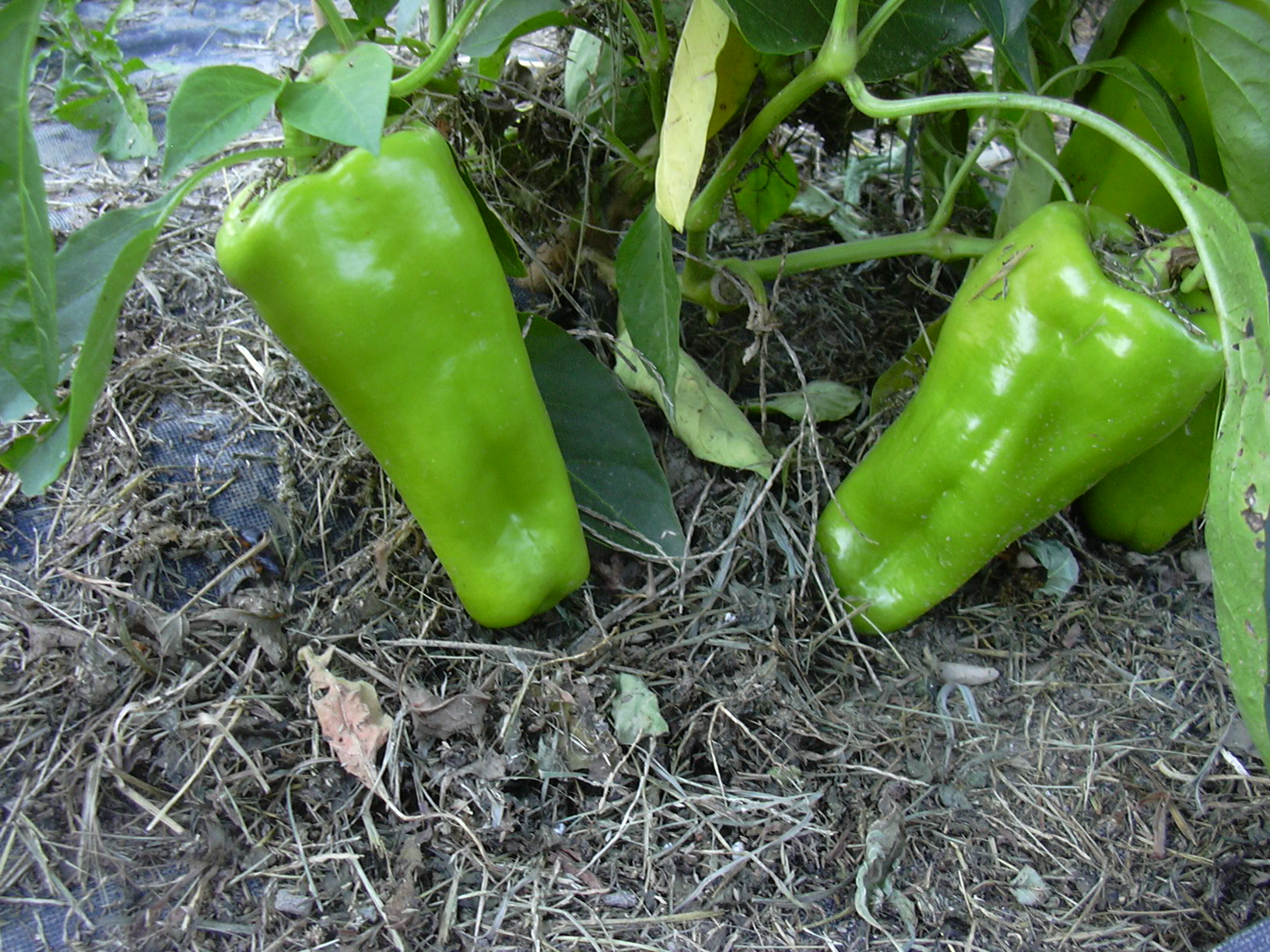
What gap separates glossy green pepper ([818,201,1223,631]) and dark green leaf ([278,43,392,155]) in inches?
20.4

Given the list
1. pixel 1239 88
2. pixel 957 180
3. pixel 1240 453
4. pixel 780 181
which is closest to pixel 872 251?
pixel 957 180

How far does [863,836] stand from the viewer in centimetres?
80

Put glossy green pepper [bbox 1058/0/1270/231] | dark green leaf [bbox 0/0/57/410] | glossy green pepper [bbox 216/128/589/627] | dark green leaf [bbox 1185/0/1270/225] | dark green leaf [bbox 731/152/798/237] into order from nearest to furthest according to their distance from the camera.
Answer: dark green leaf [bbox 0/0/57/410], glossy green pepper [bbox 216/128/589/627], dark green leaf [bbox 1185/0/1270/225], glossy green pepper [bbox 1058/0/1270/231], dark green leaf [bbox 731/152/798/237]

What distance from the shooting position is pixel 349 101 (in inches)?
21.7

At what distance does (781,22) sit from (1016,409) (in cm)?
37

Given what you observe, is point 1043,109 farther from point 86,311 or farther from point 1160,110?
point 86,311

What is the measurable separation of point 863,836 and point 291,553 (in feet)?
1.96

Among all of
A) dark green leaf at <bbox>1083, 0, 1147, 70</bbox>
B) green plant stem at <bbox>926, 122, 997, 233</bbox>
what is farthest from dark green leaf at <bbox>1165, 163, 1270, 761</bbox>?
dark green leaf at <bbox>1083, 0, 1147, 70</bbox>

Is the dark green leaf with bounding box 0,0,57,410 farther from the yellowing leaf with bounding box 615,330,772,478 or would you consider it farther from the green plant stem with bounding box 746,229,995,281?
the green plant stem with bounding box 746,229,995,281

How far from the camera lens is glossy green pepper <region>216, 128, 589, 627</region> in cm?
65

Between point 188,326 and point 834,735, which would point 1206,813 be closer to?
point 834,735

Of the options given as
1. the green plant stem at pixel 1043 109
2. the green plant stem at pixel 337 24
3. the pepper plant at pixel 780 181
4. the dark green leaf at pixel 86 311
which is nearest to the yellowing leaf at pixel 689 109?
the pepper plant at pixel 780 181

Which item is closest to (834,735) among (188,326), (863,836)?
(863,836)

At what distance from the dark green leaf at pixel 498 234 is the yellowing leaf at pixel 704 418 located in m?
0.15
